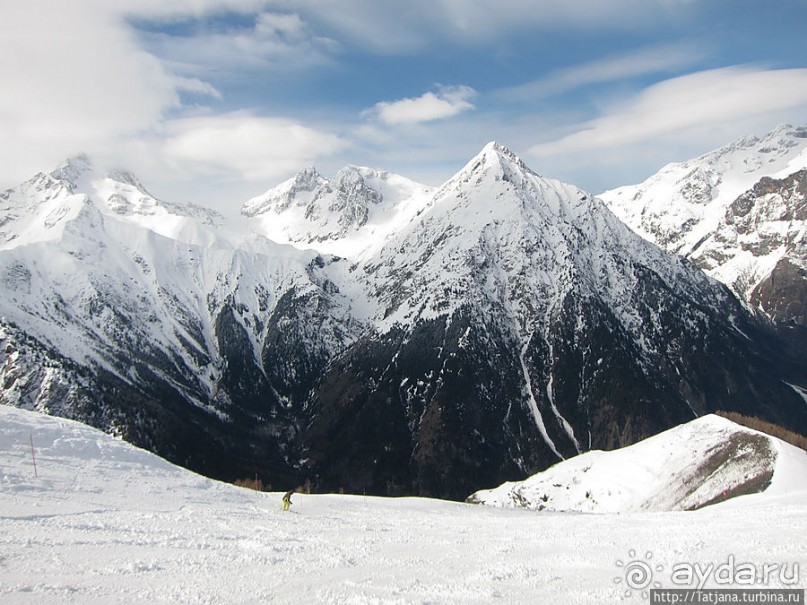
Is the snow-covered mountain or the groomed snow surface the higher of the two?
the groomed snow surface

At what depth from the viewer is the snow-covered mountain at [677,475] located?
3814 inches

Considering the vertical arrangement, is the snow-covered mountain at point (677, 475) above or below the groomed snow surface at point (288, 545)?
below

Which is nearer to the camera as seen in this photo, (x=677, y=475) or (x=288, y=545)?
(x=288, y=545)

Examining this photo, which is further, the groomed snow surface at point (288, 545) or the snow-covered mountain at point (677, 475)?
the snow-covered mountain at point (677, 475)

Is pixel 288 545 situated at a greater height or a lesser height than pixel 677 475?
greater

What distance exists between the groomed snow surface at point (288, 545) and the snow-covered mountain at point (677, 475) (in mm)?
49680

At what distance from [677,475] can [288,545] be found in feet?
339

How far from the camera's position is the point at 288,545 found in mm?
34906

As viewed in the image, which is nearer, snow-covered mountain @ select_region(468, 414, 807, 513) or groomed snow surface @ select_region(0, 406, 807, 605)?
groomed snow surface @ select_region(0, 406, 807, 605)

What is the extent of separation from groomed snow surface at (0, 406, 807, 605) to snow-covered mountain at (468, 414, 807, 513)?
163 ft

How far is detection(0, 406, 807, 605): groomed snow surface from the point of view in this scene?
85.0 ft

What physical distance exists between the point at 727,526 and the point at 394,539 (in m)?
23.2

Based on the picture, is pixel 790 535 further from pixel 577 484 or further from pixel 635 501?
pixel 577 484

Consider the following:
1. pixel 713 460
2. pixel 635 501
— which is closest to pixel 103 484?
pixel 635 501
